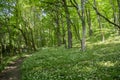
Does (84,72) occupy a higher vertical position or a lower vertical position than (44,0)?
lower

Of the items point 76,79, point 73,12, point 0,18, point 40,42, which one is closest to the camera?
point 76,79

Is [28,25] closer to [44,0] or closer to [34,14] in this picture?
[34,14]

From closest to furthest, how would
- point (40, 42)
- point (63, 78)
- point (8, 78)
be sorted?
point (63, 78) < point (8, 78) < point (40, 42)

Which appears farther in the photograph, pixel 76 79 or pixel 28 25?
pixel 28 25

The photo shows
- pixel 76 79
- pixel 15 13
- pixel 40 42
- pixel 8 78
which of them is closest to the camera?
pixel 76 79

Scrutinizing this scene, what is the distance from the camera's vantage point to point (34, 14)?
54875 millimetres

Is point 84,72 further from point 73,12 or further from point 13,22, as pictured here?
point 73,12

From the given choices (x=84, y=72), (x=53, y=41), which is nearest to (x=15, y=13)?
(x=84, y=72)

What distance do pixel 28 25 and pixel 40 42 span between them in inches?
1019

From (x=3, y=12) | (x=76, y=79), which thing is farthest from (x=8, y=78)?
(x=3, y=12)

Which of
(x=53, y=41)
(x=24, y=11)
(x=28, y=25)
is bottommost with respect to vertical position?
(x=53, y=41)

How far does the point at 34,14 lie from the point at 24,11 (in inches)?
250

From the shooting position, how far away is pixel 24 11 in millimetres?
48719

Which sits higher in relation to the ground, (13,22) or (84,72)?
(13,22)
